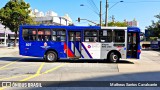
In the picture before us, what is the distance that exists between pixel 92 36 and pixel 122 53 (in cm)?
248

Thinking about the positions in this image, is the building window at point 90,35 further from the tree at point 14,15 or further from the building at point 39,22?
the building at point 39,22

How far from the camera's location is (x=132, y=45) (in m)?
23.0

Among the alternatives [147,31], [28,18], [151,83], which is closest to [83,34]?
[151,83]

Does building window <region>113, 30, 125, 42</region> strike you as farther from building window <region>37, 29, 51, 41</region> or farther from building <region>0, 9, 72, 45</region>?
building <region>0, 9, 72, 45</region>

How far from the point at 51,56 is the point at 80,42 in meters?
2.37

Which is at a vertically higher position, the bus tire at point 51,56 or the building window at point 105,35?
the building window at point 105,35

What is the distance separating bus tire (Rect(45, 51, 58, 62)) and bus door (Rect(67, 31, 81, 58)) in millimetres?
1031

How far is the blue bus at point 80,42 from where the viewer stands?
74.8 ft

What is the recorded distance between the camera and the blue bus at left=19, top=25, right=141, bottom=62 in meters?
22.8

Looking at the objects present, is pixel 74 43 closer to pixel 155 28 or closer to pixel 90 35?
pixel 90 35

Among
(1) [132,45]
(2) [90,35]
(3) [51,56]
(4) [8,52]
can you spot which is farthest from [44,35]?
(4) [8,52]

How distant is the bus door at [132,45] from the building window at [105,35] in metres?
1.42

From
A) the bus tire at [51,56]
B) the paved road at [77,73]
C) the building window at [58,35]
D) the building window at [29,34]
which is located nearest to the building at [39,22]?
the building window at [29,34]

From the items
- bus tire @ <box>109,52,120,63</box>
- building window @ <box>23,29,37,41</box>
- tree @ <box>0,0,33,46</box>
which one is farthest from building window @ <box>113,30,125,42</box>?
tree @ <box>0,0,33,46</box>
